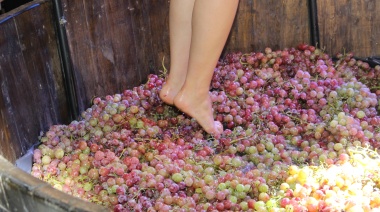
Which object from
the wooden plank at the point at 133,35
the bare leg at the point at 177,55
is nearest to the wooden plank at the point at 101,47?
the wooden plank at the point at 133,35

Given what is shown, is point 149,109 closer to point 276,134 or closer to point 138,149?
point 138,149

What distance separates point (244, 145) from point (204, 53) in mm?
420

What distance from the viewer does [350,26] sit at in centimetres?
323

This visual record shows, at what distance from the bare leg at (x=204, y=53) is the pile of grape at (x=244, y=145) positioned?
11 cm

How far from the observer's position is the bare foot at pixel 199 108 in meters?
2.59

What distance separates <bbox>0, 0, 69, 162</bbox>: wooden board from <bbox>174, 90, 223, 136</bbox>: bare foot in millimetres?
565

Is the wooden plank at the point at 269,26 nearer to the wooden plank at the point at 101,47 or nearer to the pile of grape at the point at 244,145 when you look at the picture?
the pile of grape at the point at 244,145

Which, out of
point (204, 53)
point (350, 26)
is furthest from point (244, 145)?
point (350, 26)

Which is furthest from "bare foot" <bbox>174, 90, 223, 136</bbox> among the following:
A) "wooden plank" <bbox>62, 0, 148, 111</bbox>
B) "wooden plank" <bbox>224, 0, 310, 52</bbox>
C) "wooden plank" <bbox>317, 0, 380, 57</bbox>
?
"wooden plank" <bbox>317, 0, 380, 57</bbox>

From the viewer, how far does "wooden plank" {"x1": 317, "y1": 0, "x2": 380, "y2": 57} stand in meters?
3.19

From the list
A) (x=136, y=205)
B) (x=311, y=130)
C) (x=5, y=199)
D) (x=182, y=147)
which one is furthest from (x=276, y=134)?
(x=5, y=199)

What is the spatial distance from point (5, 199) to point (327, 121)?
150cm

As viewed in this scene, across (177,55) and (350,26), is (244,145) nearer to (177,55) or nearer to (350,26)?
A: (177,55)

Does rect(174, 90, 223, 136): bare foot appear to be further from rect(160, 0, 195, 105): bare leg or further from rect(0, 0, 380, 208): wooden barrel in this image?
rect(0, 0, 380, 208): wooden barrel
